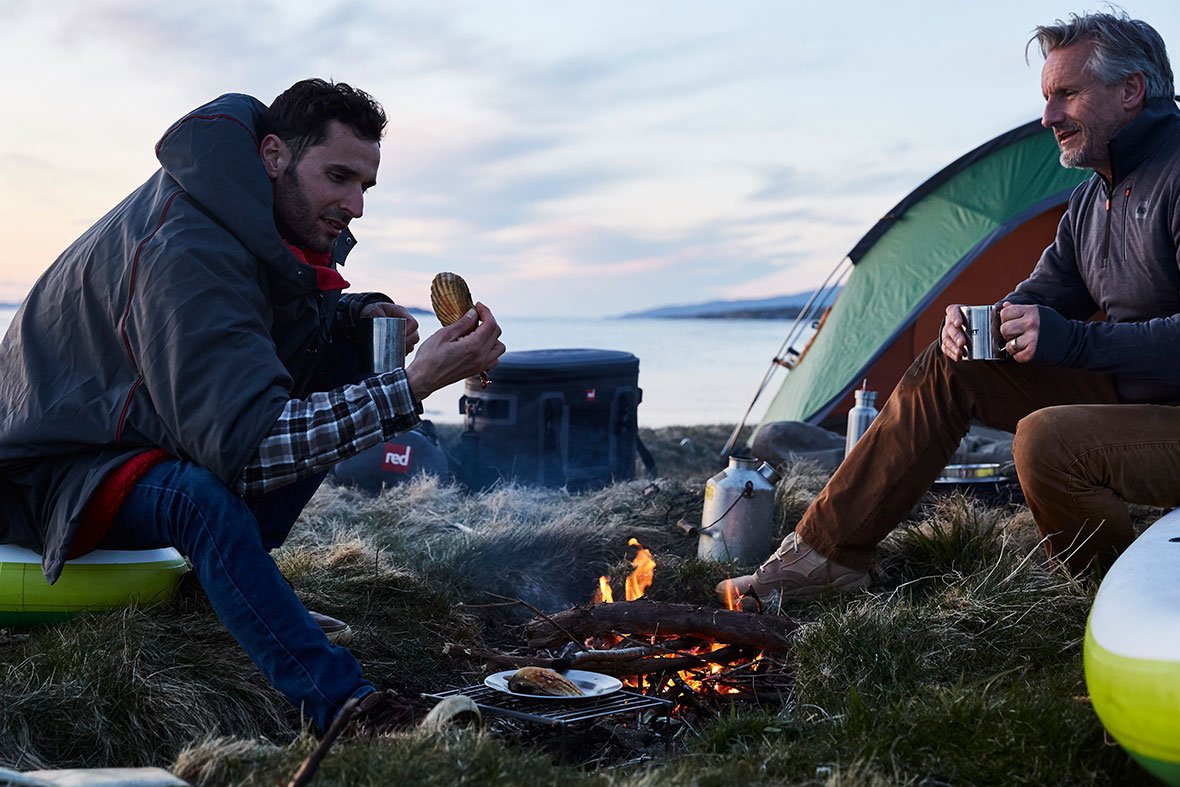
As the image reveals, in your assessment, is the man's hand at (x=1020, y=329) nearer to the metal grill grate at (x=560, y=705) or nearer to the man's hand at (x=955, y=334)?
the man's hand at (x=955, y=334)

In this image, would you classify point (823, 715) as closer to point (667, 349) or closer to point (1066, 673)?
point (1066, 673)

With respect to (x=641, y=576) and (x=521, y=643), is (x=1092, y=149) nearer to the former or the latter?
(x=641, y=576)

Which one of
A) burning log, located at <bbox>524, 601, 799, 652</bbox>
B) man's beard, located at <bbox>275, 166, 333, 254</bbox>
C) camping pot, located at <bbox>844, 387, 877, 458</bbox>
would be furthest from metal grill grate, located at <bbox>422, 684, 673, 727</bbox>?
camping pot, located at <bbox>844, 387, 877, 458</bbox>

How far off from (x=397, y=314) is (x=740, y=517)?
1.46 meters

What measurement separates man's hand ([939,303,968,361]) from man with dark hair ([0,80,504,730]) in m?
1.35

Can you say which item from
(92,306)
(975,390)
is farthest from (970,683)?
(92,306)

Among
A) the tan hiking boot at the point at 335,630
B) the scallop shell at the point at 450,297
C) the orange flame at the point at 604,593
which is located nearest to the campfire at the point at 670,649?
the tan hiking boot at the point at 335,630

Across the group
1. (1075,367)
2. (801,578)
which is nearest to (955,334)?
(1075,367)

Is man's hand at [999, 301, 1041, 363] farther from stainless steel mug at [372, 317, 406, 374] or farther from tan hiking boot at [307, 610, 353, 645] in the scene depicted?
tan hiking boot at [307, 610, 353, 645]

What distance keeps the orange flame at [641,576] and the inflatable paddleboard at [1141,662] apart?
→ 68.7 inches

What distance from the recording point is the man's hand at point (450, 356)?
252 centimetres

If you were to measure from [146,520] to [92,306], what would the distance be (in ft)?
1.73

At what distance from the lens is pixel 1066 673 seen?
7.96 ft

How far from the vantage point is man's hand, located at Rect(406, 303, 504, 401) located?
2.52 metres
